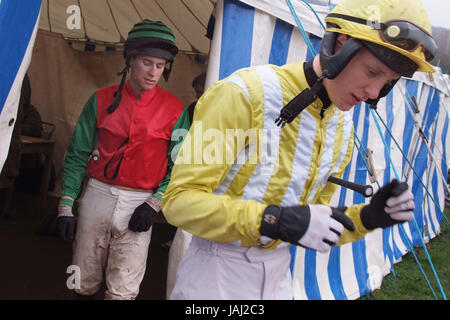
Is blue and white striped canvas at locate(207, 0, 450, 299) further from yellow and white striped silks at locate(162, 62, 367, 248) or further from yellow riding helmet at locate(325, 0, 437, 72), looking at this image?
yellow riding helmet at locate(325, 0, 437, 72)

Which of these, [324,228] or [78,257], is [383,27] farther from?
[78,257]

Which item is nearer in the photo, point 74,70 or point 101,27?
point 101,27

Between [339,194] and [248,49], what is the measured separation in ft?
5.36

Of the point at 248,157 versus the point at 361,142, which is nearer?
the point at 248,157

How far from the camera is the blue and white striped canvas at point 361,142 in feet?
8.50

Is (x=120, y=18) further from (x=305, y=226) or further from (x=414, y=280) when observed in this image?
(x=414, y=280)

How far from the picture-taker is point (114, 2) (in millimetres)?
4387

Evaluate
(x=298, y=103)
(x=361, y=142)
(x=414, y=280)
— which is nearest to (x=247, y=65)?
(x=298, y=103)

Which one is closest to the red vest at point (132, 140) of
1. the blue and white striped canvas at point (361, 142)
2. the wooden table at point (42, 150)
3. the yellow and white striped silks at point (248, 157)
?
the blue and white striped canvas at point (361, 142)

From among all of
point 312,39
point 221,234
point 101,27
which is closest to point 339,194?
point 312,39

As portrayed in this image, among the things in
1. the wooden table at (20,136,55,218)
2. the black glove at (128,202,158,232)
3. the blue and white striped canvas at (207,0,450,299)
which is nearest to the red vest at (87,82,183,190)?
the black glove at (128,202,158,232)

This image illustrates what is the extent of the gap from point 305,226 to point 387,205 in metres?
0.35

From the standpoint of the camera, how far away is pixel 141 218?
97.7 inches

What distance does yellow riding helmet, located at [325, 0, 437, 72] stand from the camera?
136 cm
